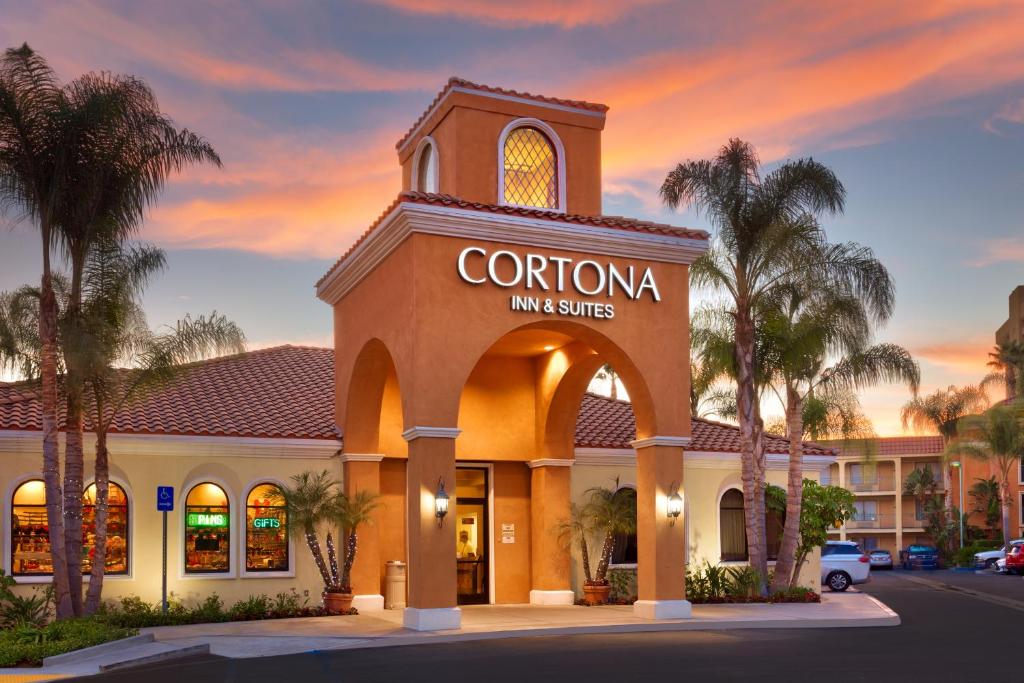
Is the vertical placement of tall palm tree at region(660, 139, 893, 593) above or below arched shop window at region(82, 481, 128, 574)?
above

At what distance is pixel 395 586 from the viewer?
23.8 m

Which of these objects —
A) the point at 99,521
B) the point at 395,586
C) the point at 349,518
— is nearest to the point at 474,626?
the point at 349,518

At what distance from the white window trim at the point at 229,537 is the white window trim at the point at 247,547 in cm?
10

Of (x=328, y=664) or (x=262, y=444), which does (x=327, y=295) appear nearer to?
(x=262, y=444)

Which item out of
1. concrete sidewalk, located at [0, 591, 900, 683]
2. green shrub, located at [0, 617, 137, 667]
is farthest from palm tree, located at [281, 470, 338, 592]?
green shrub, located at [0, 617, 137, 667]

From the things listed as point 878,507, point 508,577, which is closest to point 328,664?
point 508,577

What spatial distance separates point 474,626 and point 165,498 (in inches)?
246

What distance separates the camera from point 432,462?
62.8 ft

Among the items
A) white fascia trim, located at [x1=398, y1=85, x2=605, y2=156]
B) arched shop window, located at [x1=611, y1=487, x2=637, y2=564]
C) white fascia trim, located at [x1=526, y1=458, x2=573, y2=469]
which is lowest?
arched shop window, located at [x1=611, y1=487, x2=637, y2=564]

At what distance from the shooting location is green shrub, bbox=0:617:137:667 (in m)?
15.7

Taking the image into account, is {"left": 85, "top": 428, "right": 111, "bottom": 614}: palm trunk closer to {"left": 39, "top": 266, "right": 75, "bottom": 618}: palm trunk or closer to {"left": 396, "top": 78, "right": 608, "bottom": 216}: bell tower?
{"left": 39, "top": 266, "right": 75, "bottom": 618}: palm trunk

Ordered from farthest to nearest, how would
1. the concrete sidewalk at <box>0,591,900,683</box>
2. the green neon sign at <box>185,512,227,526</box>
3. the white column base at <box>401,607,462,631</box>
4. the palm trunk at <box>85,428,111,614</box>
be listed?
the green neon sign at <box>185,512,227,526</box> → the palm trunk at <box>85,428,111,614</box> → the white column base at <box>401,607,462,631</box> → the concrete sidewalk at <box>0,591,900,683</box>

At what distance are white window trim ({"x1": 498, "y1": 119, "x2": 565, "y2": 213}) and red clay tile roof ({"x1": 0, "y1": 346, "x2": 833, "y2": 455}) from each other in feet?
20.4

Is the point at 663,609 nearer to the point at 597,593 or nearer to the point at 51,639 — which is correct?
the point at 597,593
